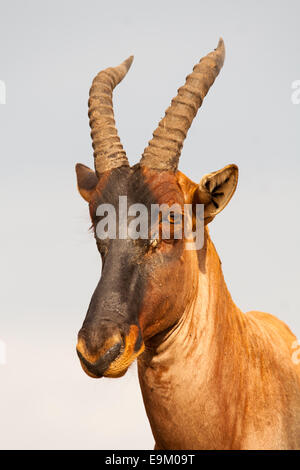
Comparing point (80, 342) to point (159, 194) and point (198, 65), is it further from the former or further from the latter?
point (198, 65)

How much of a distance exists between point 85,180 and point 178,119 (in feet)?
5.50

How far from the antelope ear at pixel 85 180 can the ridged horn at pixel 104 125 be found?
0.77m

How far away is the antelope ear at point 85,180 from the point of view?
9.40 m

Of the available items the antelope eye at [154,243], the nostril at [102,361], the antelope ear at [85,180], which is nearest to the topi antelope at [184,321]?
the antelope eye at [154,243]

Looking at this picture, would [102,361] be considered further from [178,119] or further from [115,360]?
[178,119]

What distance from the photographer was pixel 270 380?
27.8 feet

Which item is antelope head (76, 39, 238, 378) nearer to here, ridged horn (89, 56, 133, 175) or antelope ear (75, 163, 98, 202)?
ridged horn (89, 56, 133, 175)

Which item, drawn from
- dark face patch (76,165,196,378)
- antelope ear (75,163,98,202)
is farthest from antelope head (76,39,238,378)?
antelope ear (75,163,98,202)

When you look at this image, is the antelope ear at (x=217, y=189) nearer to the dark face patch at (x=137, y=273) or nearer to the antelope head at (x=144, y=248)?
the antelope head at (x=144, y=248)

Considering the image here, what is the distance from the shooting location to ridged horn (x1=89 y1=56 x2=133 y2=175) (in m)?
8.43

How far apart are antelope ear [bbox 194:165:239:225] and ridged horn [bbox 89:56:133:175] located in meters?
0.91

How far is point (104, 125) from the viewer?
8.88m

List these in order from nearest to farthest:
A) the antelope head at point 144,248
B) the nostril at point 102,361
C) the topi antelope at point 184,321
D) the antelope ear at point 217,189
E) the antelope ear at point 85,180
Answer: the nostril at point 102,361 → the antelope head at point 144,248 → the topi antelope at point 184,321 → the antelope ear at point 217,189 → the antelope ear at point 85,180
